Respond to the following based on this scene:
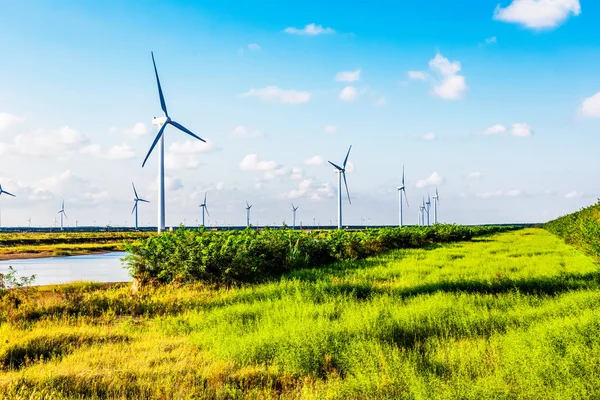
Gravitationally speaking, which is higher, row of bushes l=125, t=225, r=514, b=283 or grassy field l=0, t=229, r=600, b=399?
row of bushes l=125, t=225, r=514, b=283

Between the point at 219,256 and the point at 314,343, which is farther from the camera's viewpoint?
the point at 219,256

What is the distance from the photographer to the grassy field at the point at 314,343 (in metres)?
6.61

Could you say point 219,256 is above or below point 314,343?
above

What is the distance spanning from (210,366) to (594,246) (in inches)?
723

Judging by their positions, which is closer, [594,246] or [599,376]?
[599,376]

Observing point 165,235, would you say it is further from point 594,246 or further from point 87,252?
point 87,252

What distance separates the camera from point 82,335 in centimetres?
969

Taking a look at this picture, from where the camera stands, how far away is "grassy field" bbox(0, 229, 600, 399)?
6.61 meters

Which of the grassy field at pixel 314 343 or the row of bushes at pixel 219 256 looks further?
the row of bushes at pixel 219 256

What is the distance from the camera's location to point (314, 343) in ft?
27.0

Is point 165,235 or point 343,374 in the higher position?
point 165,235

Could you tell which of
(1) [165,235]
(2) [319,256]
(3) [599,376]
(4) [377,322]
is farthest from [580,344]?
(2) [319,256]

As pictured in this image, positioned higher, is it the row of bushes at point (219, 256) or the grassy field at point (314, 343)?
the row of bushes at point (219, 256)

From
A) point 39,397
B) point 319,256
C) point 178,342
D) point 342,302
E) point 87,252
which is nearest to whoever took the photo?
point 39,397
